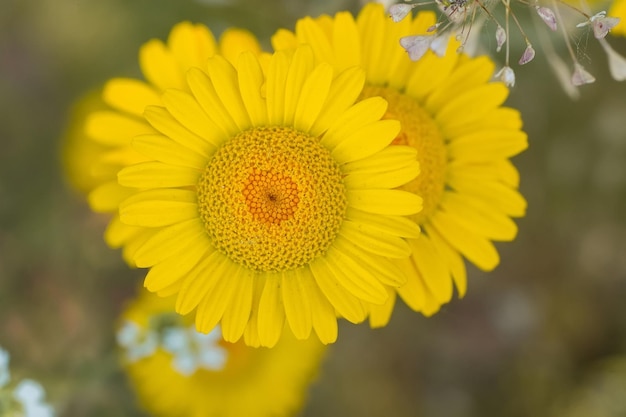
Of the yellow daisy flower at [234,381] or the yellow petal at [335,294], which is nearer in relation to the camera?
the yellow petal at [335,294]

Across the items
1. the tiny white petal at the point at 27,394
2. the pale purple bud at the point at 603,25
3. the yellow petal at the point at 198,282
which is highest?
the pale purple bud at the point at 603,25

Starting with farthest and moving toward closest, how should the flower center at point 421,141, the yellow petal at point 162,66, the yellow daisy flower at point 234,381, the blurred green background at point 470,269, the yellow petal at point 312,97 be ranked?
the blurred green background at point 470,269 < the yellow daisy flower at point 234,381 < the yellow petal at point 162,66 < the flower center at point 421,141 < the yellow petal at point 312,97

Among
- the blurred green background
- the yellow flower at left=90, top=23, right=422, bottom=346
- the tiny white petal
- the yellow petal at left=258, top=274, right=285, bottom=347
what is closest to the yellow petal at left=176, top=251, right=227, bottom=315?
the yellow flower at left=90, top=23, right=422, bottom=346

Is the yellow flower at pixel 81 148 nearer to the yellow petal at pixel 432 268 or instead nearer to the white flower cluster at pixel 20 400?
the white flower cluster at pixel 20 400

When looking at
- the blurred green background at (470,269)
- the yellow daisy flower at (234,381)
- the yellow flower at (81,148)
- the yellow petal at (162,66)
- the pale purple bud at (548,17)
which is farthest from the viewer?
the blurred green background at (470,269)

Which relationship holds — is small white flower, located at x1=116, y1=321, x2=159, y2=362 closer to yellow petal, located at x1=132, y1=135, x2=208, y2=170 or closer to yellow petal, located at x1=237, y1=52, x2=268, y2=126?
yellow petal, located at x1=132, y1=135, x2=208, y2=170

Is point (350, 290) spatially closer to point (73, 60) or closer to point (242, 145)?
point (242, 145)

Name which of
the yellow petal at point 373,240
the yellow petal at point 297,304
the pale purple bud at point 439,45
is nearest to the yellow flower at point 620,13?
the pale purple bud at point 439,45
